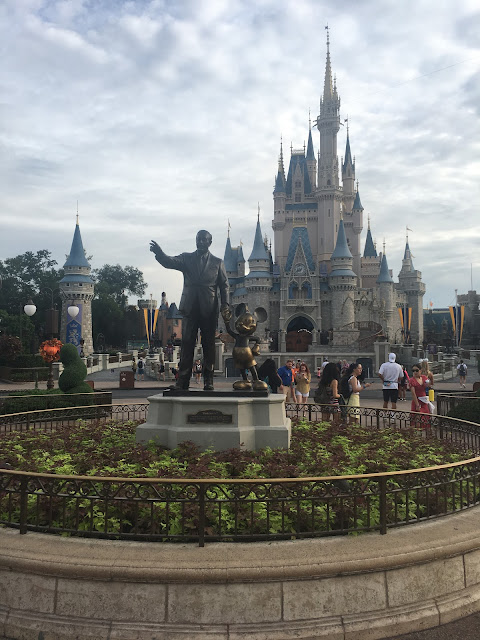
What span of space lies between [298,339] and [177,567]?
6234 cm

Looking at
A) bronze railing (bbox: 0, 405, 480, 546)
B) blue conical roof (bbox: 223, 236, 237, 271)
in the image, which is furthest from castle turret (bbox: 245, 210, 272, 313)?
bronze railing (bbox: 0, 405, 480, 546)

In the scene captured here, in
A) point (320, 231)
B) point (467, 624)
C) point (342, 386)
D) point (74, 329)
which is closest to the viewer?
point (467, 624)

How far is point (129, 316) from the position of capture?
251 ft

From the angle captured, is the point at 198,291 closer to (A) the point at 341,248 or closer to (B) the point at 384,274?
(A) the point at 341,248

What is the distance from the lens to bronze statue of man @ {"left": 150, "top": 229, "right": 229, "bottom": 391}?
838 centimetres

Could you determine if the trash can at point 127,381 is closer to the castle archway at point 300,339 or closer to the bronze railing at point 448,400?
the bronze railing at point 448,400

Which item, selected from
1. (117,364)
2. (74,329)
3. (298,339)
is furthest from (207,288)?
(298,339)

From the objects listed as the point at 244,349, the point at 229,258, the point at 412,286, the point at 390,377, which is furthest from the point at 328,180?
the point at 244,349

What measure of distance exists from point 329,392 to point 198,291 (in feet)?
15.1

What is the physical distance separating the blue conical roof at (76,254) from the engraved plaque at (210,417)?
51498 mm

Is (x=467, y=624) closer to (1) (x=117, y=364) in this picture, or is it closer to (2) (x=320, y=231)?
(1) (x=117, y=364)

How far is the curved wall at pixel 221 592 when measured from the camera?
12.4ft

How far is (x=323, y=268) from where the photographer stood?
237 ft

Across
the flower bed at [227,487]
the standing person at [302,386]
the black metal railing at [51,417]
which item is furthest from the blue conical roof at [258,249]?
the flower bed at [227,487]
